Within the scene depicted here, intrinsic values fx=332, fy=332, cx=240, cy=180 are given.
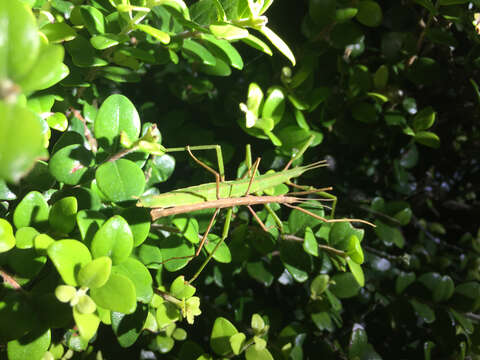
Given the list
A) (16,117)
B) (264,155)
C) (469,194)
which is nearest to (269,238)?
(264,155)

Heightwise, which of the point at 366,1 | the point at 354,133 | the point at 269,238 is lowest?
the point at 269,238

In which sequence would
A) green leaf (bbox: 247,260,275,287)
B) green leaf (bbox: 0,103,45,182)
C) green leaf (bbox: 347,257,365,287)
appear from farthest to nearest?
1. green leaf (bbox: 247,260,275,287)
2. green leaf (bbox: 347,257,365,287)
3. green leaf (bbox: 0,103,45,182)

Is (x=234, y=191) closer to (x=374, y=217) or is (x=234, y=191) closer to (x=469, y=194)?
(x=374, y=217)

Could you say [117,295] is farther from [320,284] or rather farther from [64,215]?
[320,284]

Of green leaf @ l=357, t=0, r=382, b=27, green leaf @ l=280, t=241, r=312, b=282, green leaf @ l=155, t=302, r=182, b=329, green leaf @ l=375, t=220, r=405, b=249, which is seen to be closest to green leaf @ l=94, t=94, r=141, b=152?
green leaf @ l=155, t=302, r=182, b=329

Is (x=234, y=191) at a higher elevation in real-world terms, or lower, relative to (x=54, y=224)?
lower

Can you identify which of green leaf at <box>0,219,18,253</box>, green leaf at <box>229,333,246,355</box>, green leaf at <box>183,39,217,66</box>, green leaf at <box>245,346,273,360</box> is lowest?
green leaf at <box>245,346,273,360</box>

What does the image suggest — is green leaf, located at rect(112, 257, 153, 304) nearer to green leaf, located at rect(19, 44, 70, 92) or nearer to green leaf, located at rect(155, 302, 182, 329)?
green leaf, located at rect(155, 302, 182, 329)
